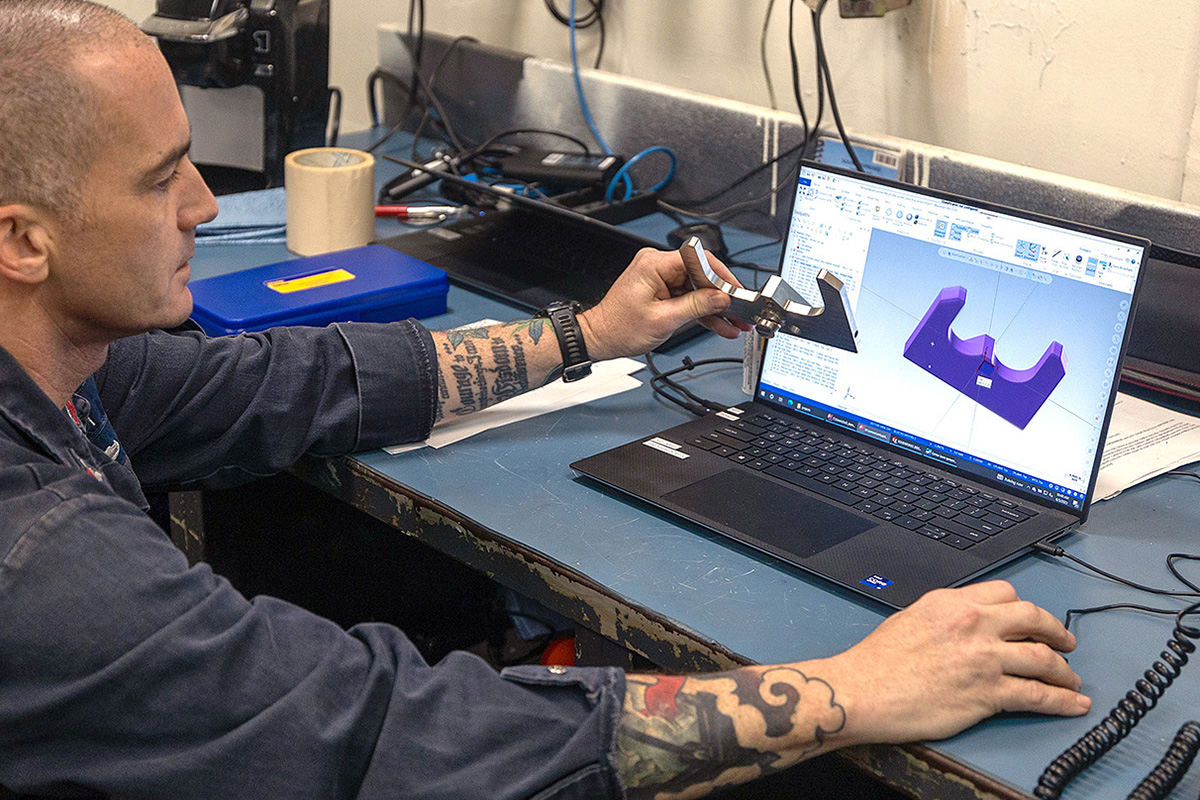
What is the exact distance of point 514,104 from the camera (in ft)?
7.14

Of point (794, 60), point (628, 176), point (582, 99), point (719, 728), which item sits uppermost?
point (794, 60)

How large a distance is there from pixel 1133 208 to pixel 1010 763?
33.9 inches

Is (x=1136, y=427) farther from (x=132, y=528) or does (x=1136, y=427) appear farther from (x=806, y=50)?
(x=132, y=528)

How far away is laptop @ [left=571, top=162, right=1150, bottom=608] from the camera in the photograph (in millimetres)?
1056

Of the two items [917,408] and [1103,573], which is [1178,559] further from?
[917,408]

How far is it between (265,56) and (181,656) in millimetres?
1268

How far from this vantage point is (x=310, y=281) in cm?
151

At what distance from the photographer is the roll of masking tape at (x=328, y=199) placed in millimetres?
1663

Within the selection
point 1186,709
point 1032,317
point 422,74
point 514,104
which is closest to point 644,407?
point 1032,317

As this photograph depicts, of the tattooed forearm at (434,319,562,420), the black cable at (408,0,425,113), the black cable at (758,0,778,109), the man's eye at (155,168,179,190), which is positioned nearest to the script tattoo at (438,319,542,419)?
the tattooed forearm at (434,319,562,420)

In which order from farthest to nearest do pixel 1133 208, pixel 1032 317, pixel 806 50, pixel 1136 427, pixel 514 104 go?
pixel 514 104 < pixel 806 50 < pixel 1133 208 < pixel 1136 427 < pixel 1032 317

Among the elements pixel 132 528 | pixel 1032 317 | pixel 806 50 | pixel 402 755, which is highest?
pixel 806 50

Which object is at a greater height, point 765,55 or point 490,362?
point 765,55

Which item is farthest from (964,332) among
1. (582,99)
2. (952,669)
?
(582,99)
